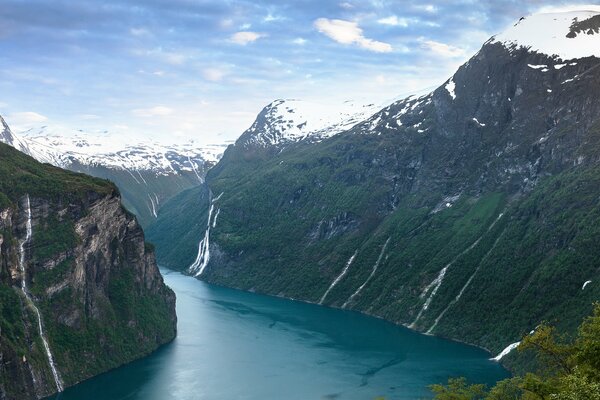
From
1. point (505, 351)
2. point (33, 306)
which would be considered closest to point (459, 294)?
point (505, 351)

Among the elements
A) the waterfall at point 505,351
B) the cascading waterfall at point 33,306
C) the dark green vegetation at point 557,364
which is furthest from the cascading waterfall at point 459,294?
the dark green vegetation at point 557,364

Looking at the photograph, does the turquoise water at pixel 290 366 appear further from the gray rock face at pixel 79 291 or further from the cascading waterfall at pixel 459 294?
the cascading waterfall at pixel 459 294

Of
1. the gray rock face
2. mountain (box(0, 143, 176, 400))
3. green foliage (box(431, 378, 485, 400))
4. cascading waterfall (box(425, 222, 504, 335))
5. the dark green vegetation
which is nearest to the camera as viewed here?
the dark green vegetation

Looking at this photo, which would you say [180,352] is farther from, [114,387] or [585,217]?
[585,217]

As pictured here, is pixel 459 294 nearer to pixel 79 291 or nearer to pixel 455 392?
pixel 79 291

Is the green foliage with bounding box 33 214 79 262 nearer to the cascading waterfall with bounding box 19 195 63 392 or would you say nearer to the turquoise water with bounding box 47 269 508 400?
the cascading waterfall with bounding box 19 195 63 392

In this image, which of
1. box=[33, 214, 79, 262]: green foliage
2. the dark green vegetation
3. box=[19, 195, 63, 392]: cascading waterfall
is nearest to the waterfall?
box=[19, 195, 63, 392]: cascading waterfall
